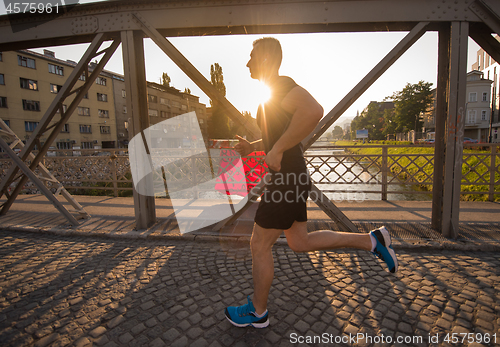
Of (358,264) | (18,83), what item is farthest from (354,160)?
(18,83)

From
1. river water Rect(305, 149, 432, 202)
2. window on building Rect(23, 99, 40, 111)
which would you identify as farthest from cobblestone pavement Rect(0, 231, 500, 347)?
window on building Rect(23, 99, 40, 111)

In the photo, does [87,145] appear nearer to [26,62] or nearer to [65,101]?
[65,101]

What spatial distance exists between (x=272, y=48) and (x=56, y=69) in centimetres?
5047

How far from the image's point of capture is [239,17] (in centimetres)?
403

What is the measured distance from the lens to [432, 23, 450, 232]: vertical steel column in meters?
3.93

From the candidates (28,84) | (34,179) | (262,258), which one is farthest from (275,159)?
(28,84)

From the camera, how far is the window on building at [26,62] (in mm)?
34472

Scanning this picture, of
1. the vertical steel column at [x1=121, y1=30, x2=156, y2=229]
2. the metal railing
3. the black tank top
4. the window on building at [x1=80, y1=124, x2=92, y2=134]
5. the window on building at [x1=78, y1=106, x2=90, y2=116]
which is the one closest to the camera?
the black tank top

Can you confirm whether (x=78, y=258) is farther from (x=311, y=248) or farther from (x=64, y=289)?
(x=311, y=248)

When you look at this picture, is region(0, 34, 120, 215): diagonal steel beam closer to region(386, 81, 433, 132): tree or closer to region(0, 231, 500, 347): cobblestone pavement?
region(0, 231, 500, 347): cobblestone pavement

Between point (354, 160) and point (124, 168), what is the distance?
22.9ft

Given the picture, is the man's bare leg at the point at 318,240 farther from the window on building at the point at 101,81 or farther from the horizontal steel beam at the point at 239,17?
the window on building at the point at 101,81

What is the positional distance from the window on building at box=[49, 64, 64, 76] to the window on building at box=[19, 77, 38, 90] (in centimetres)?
352

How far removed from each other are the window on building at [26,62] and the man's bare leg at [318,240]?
46744 mm
